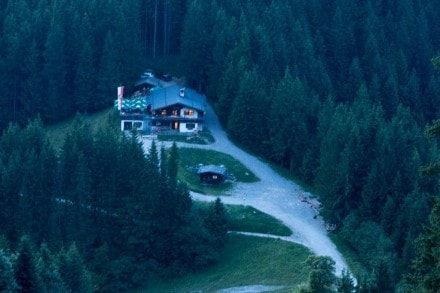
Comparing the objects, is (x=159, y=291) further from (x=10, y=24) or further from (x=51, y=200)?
(x=10, y=24)

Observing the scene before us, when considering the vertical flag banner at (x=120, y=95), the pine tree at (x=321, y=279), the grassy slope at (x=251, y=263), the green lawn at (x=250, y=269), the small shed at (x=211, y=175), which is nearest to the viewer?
the pine tree at (x=321, y=279)

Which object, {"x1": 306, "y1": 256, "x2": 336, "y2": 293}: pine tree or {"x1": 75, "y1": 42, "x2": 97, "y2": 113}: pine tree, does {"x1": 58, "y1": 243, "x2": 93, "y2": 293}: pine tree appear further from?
{"x1": 75, "y1": 42, "x2": 97, "y2": 113}: pine tree

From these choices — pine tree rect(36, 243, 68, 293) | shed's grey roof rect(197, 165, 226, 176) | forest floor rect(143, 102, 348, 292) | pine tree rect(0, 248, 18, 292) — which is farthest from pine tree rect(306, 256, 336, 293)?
shed's grey roof rect(197, 165, 226, 176)

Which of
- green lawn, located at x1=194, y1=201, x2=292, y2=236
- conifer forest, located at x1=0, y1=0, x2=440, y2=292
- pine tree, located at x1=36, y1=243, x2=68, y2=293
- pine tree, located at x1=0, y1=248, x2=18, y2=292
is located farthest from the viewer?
green lawn, located at x1=194, y1=201, x2=292, y2=236

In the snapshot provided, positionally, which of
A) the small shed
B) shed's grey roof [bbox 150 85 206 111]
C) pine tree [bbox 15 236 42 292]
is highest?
shed's grey roof [bbox 150 85 206 111]

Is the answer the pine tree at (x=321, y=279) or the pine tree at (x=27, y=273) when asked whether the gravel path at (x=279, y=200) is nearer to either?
the pine tree at (x=321, y=279)

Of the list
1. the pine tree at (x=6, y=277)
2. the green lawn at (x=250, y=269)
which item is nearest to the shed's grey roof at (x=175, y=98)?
the green lawn at (x=250, y=269)
